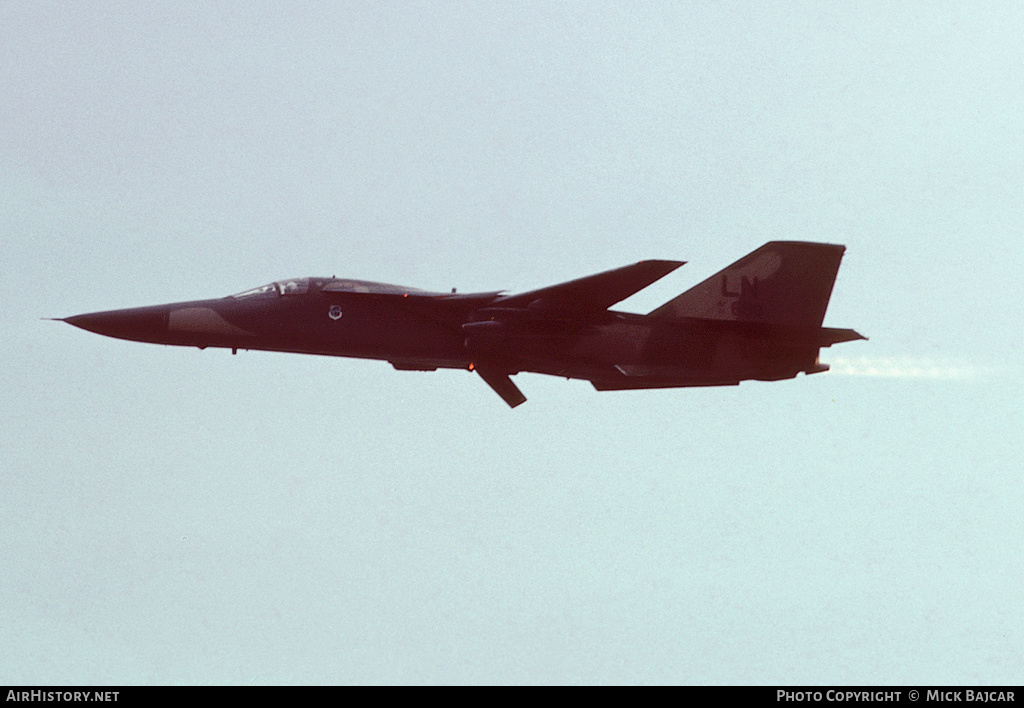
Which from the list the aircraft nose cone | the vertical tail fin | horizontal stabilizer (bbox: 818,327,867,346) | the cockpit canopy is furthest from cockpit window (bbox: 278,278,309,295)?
horizontal stabilizer (bbox: 818,327,867,346)

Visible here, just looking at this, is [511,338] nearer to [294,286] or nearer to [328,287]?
[328,287]

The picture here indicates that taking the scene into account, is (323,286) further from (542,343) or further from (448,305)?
(542,343)

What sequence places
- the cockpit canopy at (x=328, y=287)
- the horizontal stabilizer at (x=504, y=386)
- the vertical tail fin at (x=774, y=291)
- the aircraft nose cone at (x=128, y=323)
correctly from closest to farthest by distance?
the vertical tail fin at (x=774, y=291), the cockpit canopy at (x=328, y=287), the horizontal stabilizer at (x=504, y=386), the aircraft nose cone at (x=128, y=323)

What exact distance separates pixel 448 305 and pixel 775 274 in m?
7.19

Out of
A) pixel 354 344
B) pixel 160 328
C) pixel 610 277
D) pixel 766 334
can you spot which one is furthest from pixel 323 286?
pixel 766 334

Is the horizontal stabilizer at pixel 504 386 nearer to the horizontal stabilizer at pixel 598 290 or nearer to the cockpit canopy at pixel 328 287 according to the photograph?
the horizontal stabilizer at pixel 598 290

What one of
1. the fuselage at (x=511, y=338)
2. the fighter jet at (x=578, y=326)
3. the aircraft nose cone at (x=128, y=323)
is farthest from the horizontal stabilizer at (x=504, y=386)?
the aircraft nose cone at (x=128, y=323)

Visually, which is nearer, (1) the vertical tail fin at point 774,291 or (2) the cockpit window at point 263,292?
(1) the vertical tail fin at point 774,291

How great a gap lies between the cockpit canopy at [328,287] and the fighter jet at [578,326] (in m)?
0.03

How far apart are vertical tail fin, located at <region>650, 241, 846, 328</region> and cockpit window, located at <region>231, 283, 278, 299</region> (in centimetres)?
836

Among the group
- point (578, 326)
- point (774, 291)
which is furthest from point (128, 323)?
point (774, 291)

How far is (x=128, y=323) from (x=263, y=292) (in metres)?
3.07

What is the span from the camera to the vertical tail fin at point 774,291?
89.7 ft
